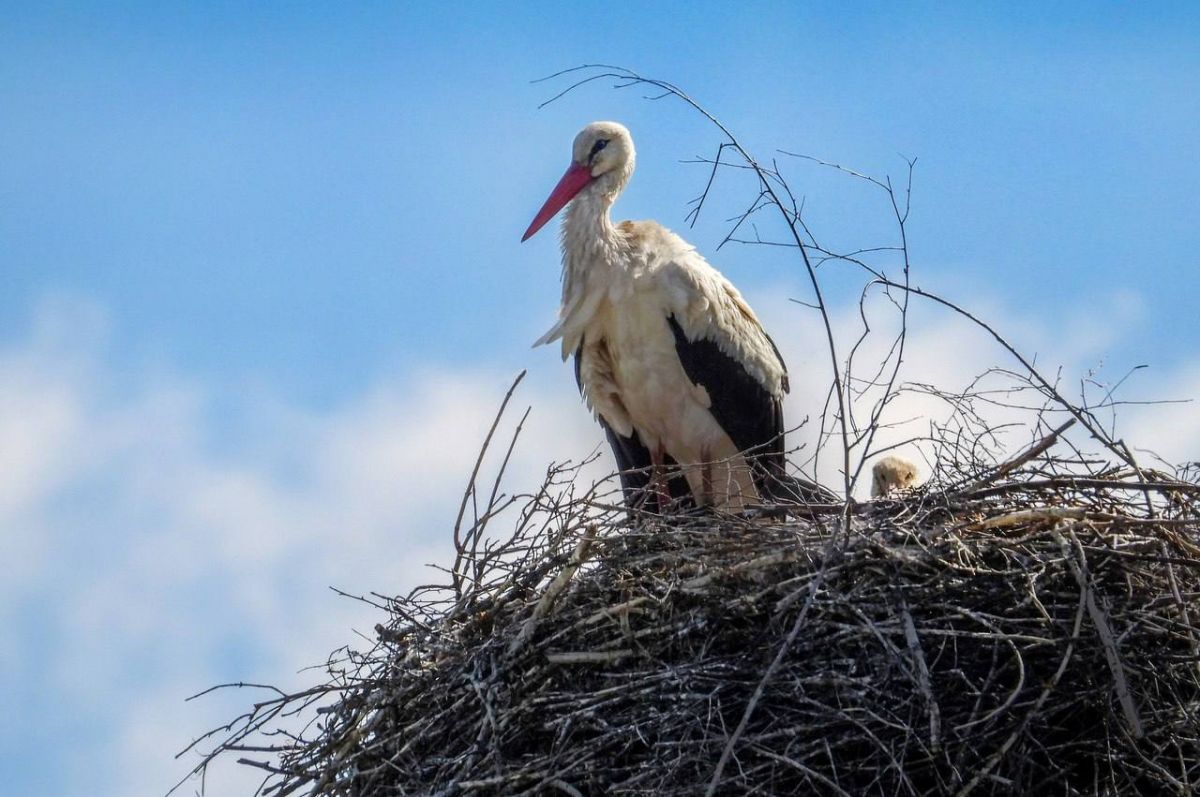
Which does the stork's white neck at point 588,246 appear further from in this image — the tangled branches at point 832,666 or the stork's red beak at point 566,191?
the tangled branches at point 832,666

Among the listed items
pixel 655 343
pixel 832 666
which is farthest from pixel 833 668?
pixel 655 343

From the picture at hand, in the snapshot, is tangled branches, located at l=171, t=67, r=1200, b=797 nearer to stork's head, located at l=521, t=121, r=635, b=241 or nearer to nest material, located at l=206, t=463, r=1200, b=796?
nest material, located at l=206, t=463, r=1200, b=796

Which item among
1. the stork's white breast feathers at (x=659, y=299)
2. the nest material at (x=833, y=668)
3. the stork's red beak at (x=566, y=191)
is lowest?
the nest material at (x=833, y=668)

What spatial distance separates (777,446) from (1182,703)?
218cm

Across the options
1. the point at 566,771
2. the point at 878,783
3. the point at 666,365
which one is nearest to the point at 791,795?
the point at 878,783

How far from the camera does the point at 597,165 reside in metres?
5.36

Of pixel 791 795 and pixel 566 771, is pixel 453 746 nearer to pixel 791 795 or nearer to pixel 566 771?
pixel 566 771

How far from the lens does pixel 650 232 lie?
5230 mm

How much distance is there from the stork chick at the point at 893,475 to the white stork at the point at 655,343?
1.25 feet

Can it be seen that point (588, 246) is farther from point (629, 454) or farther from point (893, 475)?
point (893, 475)

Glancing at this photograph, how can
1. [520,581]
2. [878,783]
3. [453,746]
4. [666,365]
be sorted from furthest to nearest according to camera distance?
1. [666,365]
2. [520,581]
3. [453,746]
4. [878,783]

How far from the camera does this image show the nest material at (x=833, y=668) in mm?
3213

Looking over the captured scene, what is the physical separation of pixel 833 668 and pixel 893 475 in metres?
2.26

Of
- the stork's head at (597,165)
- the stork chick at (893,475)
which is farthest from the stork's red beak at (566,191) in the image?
the stork chick at (893,475)
